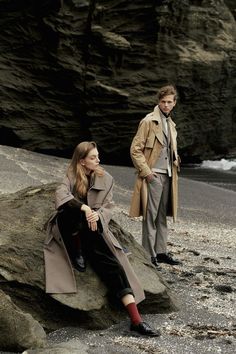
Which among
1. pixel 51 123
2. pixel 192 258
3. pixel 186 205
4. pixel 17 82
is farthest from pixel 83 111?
pixel 192 258

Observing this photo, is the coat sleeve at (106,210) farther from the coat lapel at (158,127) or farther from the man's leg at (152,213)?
the coat lapel at (158,127)

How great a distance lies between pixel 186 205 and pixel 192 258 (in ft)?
16.5

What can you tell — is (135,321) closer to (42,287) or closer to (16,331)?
(42,287)

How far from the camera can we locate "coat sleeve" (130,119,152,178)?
6.54 meters

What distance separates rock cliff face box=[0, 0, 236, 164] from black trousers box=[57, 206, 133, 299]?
15.5 meters

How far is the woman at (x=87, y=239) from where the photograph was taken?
15.2ft

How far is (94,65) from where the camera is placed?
20.1 meters

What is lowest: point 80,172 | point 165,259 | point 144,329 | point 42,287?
point 165,259

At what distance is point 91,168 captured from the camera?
16.1ft

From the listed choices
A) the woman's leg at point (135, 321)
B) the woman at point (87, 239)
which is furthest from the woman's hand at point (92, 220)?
the woman's leg at point (135, 321)

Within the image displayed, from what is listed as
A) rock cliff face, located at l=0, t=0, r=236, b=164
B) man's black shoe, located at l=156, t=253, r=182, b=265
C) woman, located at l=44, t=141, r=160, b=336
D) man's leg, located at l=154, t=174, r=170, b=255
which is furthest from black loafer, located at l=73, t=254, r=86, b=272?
rock cliff face, located at l=0, t=0, r=236, b=164

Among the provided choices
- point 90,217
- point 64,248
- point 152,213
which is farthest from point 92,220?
point 152,213

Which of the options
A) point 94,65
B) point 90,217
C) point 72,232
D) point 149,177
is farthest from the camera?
point 94,65

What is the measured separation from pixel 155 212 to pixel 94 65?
1413 cm
